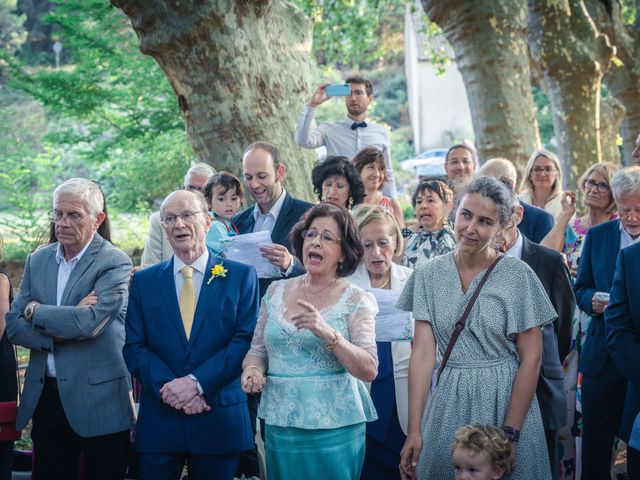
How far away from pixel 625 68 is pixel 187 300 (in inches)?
553

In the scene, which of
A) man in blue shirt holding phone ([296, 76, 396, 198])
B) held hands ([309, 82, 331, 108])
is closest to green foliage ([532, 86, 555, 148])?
man in blue shirt holding phone ([296, 76, 396, 198])

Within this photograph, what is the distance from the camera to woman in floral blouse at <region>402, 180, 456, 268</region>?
6344mm

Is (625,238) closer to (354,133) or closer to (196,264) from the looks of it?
(196,264)

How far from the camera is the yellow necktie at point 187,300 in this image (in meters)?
4.83

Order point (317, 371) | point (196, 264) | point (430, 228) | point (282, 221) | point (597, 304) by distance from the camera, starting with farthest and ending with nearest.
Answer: point (430, 228) < point (282, 221) < point (597, 304) < point (196, 264) < point (317, 371)

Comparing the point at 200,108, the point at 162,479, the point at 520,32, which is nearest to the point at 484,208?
the point at 162,479

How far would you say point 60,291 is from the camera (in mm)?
5297

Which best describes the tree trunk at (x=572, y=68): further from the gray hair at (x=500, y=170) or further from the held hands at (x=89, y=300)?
the held hands at (x=89, y=300)

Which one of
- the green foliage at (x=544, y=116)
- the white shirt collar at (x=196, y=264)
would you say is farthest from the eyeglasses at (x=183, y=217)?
the green foliage at (x=544, y=116)

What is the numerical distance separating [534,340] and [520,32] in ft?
28.5

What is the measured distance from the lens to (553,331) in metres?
4.79

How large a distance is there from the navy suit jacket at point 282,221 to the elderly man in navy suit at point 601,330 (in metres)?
1.93

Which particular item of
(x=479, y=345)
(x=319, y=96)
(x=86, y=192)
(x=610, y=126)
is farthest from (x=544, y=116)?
(x=479, y=345)

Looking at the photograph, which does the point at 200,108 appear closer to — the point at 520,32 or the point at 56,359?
the point at 56,359
